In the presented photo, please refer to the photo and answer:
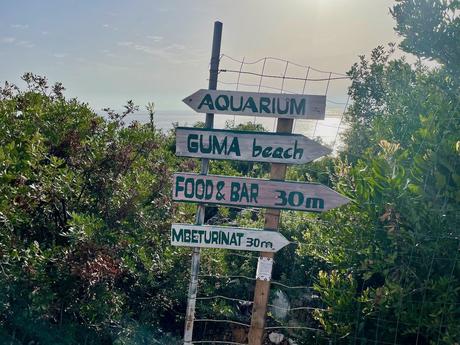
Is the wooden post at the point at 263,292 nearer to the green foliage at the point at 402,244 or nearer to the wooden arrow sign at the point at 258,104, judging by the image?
the wooden arrow sign at the point at 258,104

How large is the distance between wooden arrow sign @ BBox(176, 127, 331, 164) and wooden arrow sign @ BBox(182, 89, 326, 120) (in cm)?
17

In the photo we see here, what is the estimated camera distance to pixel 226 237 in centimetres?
357

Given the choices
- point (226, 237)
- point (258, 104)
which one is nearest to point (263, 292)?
→ point (226, 237)

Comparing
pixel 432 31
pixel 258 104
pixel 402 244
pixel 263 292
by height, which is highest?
pixel 432 31

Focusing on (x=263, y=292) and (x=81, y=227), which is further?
(x=81, y=227)

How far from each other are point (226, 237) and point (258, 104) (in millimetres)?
1110

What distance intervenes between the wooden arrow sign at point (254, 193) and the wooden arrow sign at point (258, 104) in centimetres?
54

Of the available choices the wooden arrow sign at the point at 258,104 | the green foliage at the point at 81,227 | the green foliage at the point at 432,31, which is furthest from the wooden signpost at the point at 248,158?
the green foliage at the point at 432,31

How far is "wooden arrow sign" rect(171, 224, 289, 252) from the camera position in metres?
3.57

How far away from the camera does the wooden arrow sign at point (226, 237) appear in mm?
3572

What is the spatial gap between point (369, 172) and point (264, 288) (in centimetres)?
145

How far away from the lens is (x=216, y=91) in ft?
11.5

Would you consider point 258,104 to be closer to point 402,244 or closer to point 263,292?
point 263,292

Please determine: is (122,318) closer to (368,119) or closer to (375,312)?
(375,312)
